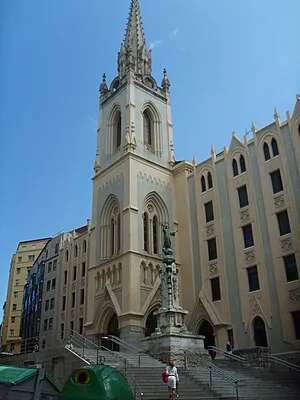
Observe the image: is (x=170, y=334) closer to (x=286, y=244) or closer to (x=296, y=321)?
(x=296, y=321)

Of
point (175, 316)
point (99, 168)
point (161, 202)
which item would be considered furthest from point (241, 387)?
point (99, 168)

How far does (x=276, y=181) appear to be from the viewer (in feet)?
90.2

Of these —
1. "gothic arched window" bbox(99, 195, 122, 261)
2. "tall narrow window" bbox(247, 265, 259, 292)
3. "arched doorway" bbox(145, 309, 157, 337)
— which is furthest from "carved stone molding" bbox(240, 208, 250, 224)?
"gothic arched window" bbox(99, 195, 122, 261)

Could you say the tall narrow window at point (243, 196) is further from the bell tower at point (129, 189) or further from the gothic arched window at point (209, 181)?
the bell tower at point (129, 189)

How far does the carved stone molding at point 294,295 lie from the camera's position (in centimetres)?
2383

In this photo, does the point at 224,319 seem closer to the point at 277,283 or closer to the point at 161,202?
the point at 277,283

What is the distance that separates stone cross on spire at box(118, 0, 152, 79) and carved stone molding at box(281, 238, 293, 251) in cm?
2202

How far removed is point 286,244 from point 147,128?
18450mm

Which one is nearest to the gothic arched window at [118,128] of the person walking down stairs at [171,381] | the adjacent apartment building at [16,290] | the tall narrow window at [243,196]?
the tall narrow window at [243,196]

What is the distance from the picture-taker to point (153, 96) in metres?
39.6

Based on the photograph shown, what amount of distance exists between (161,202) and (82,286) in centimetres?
1382

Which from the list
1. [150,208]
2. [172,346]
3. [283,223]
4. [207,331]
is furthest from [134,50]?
[172,346]

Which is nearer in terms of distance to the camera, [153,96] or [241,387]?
[241,387]

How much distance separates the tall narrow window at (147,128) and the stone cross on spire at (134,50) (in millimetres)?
4296
